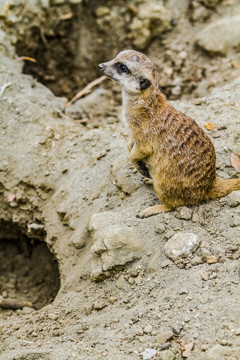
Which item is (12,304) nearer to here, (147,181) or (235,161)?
(147,181)

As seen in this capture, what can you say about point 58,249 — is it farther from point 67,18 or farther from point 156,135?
point 67,18

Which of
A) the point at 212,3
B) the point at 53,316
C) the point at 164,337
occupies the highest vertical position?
the point at 212,3

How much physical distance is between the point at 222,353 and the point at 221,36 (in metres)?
4.22

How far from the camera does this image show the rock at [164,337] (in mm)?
2643

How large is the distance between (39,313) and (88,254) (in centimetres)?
60

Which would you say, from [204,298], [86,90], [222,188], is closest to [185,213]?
[222,188]

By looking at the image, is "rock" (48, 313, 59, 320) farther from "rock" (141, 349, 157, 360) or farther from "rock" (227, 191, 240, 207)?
"rock" (227, 191, 240, 207)

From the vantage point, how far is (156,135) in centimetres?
336

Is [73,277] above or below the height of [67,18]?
below

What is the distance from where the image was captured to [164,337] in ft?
8.70

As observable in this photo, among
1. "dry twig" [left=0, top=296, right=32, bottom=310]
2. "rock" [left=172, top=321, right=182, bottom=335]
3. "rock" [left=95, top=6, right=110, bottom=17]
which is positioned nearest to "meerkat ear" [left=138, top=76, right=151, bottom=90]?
"rock" [left=172, top=321, right=182, bottom=335]

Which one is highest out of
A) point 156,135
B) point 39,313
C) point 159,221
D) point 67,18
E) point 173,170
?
point 67,18

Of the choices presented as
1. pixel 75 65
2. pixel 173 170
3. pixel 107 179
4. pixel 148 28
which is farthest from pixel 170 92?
pixel 173 170

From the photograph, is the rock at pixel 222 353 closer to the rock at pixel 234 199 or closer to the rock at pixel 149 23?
the rock at pixel 234 199
